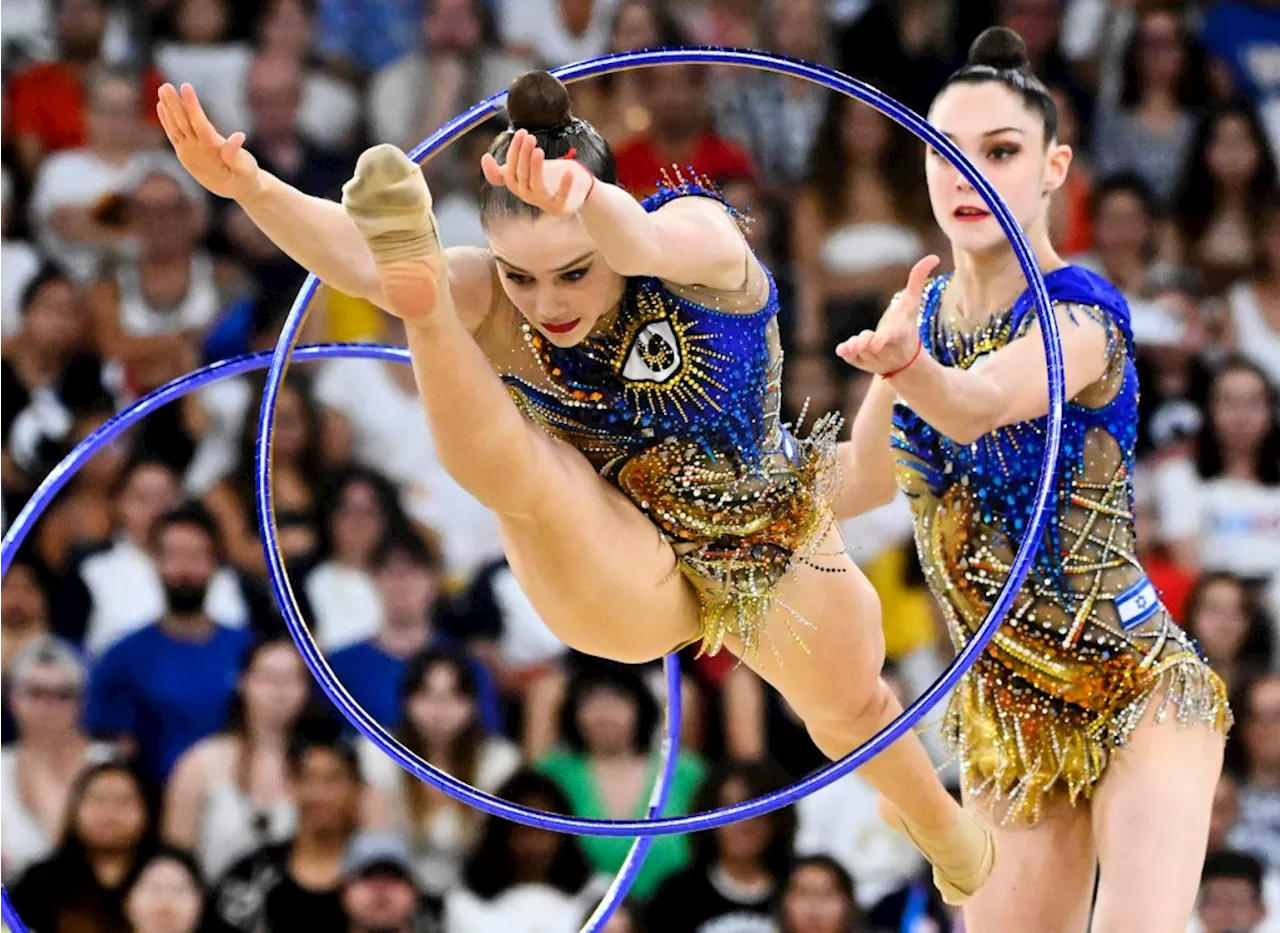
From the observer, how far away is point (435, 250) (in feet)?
10.2

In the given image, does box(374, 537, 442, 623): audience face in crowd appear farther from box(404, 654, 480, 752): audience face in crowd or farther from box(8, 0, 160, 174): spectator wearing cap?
box(8, 0, 160, 174): spectator wearing cap

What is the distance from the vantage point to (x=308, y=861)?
221 inches

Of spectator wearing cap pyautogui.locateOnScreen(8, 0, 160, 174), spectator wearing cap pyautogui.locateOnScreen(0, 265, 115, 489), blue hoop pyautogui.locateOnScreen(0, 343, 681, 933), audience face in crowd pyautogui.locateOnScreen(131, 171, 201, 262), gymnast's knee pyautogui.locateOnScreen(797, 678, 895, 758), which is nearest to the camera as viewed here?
gymnast's knee pyautogui.locateOnScreen(797, 678, 895, 758)

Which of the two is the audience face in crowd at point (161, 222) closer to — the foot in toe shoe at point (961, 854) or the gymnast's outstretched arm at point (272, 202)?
the gymnast's outstretched arm at point (272, 202)

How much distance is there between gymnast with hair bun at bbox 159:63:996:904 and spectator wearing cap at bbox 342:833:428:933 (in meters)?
1.89

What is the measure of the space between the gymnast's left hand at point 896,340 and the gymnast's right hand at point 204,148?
101cm

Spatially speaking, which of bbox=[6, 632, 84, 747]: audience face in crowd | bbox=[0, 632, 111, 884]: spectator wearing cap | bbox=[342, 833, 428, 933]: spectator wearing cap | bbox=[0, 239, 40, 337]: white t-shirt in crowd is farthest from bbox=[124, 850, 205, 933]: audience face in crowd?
bbox=[0, 239, 40, 337]: white t-shirt in crowd

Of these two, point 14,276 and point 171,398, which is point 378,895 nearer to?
point 171,398

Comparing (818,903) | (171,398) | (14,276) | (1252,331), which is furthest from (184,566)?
(1252,331)

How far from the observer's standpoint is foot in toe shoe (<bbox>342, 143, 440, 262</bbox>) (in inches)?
118

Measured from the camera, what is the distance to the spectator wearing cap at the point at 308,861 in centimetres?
548

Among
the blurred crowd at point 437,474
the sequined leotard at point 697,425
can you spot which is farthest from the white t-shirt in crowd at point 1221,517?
the sequined leotard at point 697,425

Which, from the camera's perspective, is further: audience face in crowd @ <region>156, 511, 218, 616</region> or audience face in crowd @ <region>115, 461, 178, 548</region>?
audience face in crowd @ <region>115, 461, 178, 548</region>

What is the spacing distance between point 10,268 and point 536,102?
3847 mm
